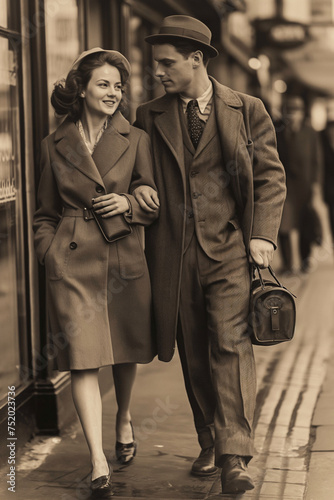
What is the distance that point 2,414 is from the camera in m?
4.98

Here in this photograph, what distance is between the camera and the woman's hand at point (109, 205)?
14.5 ft

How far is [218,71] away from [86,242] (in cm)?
1079

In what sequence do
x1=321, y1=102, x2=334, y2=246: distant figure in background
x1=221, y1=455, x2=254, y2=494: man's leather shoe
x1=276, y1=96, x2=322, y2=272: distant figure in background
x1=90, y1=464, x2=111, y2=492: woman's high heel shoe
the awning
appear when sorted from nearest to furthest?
x1=221, y1=455, x2=254, y2=494: man's leather shoe, x1=90, y1=464, x2=111, y2=492: woman's high heel shoe, x1=276, y1=96, x2=322, y2=272: distant figure in background, x1=321, y1=102, x2=334, y2=246: distant figure in background, the awning

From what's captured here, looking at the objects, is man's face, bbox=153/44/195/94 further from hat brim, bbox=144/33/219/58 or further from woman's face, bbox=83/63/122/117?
woman's face, bbox=83/63/122/117

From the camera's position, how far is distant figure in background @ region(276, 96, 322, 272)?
1216cm

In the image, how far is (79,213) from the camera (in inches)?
177

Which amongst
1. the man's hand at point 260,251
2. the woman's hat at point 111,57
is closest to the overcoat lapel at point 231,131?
the man's hand at point 260,251

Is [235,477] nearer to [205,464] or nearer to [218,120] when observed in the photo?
[205,464]

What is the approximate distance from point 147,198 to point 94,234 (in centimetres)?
29

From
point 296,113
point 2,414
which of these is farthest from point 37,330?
point 296,113

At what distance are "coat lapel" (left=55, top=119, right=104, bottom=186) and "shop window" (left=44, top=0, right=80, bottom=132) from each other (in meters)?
1.07

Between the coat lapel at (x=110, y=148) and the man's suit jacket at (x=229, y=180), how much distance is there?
18 centimetres

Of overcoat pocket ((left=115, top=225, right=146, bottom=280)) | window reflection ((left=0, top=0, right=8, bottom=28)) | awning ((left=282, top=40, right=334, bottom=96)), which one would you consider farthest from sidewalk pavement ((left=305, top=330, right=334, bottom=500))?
awning ((left=282, top=40, right=334, bottom=96))

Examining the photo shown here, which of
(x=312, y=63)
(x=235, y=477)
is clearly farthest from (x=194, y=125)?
(x=312, y=63)
